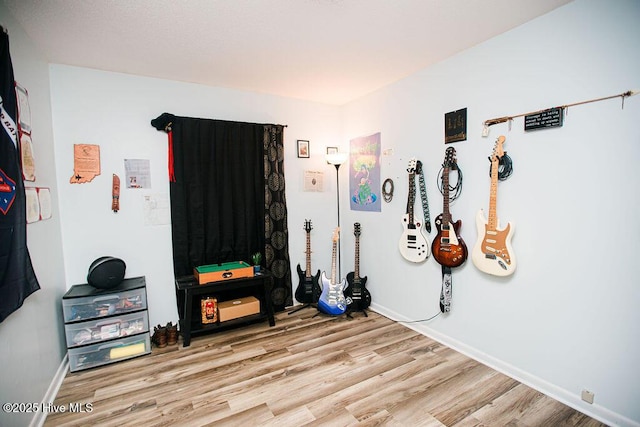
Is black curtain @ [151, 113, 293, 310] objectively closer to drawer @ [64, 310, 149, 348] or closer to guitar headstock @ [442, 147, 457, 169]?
drawer @ [64, 310, 149, 348]

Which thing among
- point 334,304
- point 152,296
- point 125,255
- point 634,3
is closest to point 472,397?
point 334,304

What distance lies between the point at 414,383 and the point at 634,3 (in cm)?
249

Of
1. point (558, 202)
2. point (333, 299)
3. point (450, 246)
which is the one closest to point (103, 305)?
point (333, 299)

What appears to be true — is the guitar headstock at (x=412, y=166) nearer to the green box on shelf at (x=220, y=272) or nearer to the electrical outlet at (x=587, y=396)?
the green box on shelf at (x=220, y=272)

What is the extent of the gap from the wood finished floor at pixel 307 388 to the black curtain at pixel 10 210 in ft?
2.87

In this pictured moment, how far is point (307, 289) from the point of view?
3412 millimetres

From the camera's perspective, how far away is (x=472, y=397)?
6.28 ft

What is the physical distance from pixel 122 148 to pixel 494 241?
122 inches

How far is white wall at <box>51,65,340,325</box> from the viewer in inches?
96.3

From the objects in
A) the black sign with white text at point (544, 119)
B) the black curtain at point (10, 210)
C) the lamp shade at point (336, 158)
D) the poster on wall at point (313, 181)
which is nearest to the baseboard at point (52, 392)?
the black curtain at point (10, 210)

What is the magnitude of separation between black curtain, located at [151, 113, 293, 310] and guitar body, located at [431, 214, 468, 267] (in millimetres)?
1636

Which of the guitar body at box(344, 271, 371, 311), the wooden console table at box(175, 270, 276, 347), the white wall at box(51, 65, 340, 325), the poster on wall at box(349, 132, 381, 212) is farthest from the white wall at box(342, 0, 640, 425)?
the white wall at box(51, 65, 340, 325)

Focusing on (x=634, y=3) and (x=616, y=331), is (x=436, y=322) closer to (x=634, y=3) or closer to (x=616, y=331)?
(x=616, y=331)

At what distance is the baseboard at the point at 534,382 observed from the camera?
5.50ft
